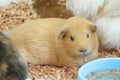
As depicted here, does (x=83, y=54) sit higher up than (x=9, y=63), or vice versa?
(x=9, y=63)

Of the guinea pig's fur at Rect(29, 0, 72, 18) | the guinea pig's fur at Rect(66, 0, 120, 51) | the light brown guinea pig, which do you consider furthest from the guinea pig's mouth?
the guinea pig's fur at Rect(29, 0, 72, 18)

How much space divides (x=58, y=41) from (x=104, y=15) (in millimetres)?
303

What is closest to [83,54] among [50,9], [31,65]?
[31,65]

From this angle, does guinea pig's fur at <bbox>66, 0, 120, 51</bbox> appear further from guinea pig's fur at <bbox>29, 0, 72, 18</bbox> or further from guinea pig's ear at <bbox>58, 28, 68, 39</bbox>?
guinea pig's ear at <bbox>58, 28, 68, 39</bbox>

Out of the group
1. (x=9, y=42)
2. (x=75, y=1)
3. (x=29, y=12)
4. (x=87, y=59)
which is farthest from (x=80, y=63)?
(x=29, y=12)

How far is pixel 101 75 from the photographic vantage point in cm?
155

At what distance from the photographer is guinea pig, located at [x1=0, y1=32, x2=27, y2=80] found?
46.6 inches

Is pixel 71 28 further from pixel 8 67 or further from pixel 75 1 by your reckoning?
pixel 8 67

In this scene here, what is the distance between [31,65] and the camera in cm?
176

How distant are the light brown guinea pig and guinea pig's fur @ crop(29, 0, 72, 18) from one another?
150 mm

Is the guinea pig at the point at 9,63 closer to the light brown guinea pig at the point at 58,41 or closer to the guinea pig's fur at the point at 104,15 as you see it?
the light brown guinea pig at the point at 58,41

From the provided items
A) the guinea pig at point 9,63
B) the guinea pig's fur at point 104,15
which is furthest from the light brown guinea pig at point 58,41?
the guinea pig at point 9,63

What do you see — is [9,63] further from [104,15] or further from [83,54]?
[104,15]

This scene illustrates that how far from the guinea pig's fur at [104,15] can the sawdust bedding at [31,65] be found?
87mm
